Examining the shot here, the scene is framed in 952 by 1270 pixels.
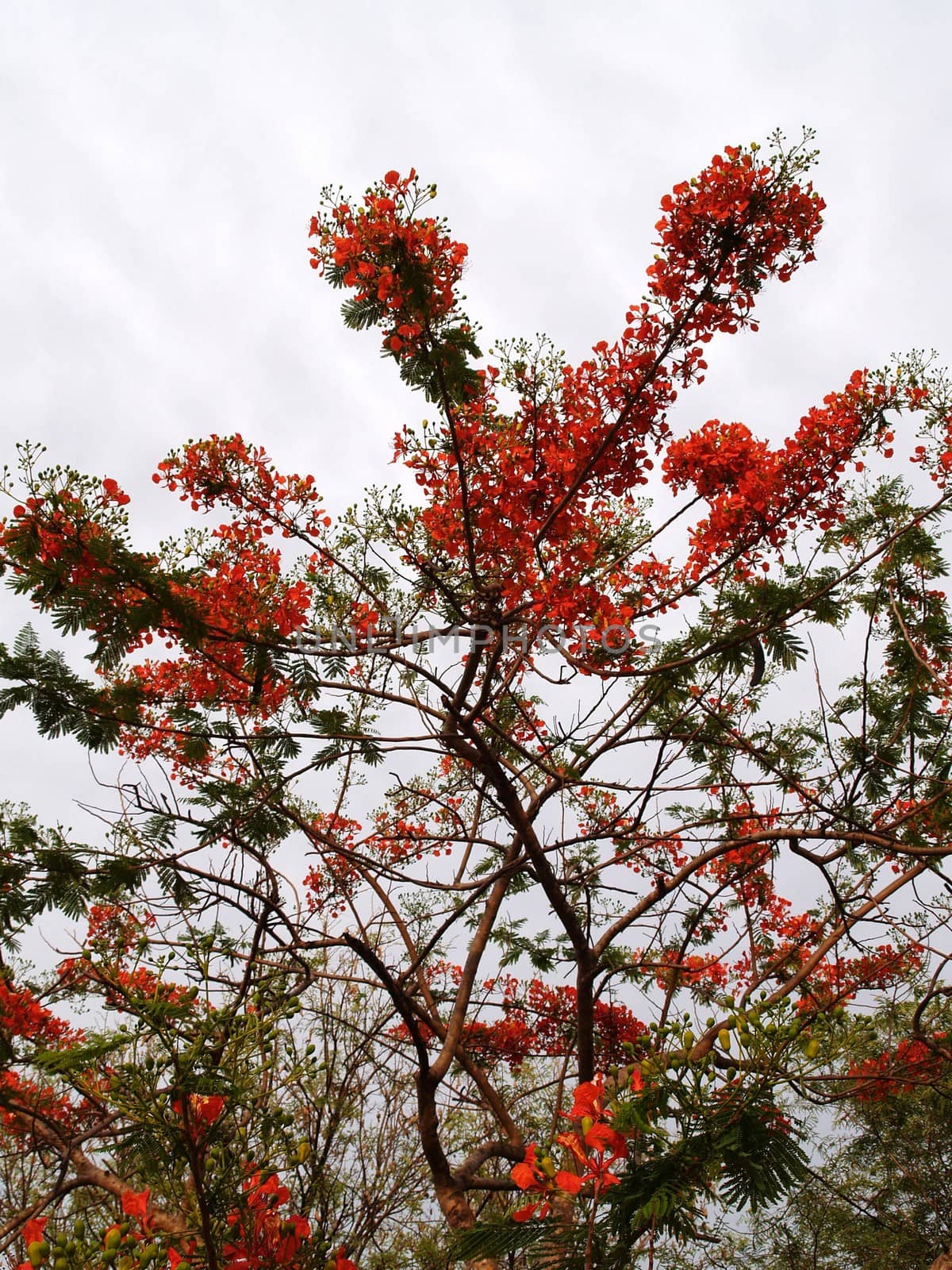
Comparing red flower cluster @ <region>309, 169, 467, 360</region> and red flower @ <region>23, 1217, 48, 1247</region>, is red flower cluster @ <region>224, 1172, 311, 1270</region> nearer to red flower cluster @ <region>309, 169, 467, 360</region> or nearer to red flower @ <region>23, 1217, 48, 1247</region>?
red flower @ <region>23, 1217, 48, 1247</region>

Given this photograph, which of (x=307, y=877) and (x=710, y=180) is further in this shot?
(x=307, y=877)

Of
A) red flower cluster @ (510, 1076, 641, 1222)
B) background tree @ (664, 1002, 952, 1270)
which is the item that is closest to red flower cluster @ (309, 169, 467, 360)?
red flower cluster @ (510, 1076, 641, 1222)

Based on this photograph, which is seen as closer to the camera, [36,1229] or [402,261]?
[36,1229]

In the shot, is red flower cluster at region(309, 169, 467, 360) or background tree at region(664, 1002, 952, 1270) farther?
background tree at region(664, 1002, 952, 1270)

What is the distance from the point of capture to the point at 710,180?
2410 mm

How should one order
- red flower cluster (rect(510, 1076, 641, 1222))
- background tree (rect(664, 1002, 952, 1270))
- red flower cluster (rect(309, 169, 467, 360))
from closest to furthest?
red flower cluster (rect(510, 1076, 641, 1222)) → red flower cluster (rect(309, 169, 467, 360)) → background tree (rect(664, 1002, 952, 1270))

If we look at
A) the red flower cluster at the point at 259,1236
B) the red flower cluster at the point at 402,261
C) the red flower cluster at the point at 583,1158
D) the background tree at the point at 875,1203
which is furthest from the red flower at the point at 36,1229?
the background tree at the point at 875,1203

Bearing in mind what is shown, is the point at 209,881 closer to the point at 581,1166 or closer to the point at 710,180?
the point at 581,1166

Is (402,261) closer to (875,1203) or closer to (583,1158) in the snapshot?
(583,1158)

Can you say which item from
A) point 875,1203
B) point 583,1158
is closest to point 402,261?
point 583,1158

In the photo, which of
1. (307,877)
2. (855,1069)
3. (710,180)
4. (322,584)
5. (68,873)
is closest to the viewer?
(710,180)

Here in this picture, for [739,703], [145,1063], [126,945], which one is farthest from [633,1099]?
[739,703]

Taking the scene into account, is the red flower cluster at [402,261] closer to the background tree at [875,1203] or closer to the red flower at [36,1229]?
the red flower at [36,1229]

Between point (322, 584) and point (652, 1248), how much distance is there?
9.28 feet
